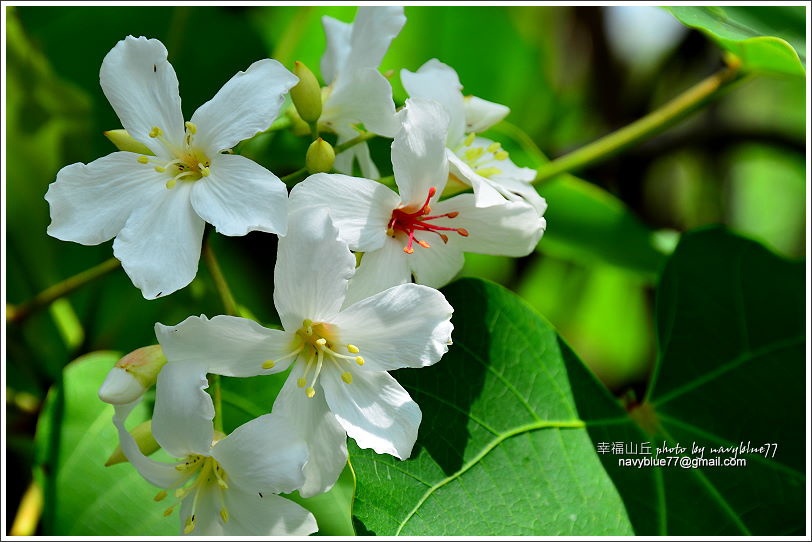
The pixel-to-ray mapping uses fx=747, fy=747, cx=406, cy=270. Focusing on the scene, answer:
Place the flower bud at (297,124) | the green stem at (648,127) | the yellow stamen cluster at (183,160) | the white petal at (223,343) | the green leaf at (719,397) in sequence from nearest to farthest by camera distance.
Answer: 1. the white petal at (223,343)
2. the yellow stamen cluster at (183,160)
3. the flower bud at (297,124)
4. the green leaf at (719,397)
5. the green stem at (648,127)

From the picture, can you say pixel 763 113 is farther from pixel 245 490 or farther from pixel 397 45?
pixel 245 490

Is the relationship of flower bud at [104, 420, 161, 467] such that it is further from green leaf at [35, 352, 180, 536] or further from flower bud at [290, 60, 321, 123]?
flower bud at [290, 60, 321, 123]

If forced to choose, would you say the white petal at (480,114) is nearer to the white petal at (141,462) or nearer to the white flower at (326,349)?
the white flower at (326,349)

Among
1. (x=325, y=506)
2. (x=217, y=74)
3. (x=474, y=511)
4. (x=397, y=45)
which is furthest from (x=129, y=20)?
(x=474, y=511)

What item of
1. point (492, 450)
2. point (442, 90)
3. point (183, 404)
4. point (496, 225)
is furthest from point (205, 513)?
point (442, 90)

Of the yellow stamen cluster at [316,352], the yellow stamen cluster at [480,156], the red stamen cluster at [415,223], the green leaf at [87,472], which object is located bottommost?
the green leaf at [87,472]

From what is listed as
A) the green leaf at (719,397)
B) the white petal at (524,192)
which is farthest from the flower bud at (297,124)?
the green leaf at (719,397)

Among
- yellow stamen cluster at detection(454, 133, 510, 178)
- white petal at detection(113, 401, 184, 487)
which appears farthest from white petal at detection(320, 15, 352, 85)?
white petal at detection(113, 401, 184, 487)
